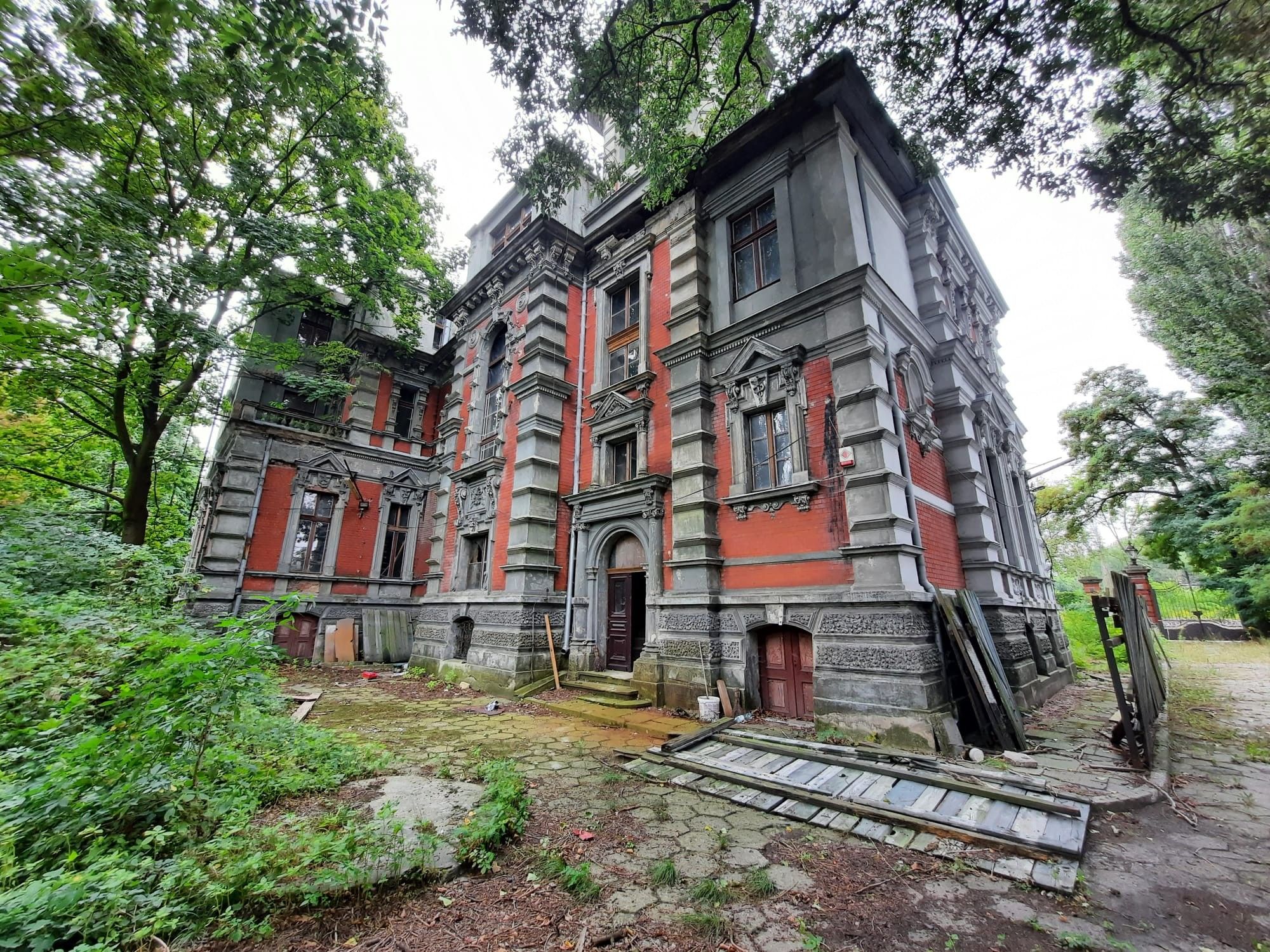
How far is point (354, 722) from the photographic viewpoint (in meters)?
8.10

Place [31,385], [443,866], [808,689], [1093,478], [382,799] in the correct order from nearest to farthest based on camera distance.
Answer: [443,866], [382,799], [808,689], [31,385], [1093,478]

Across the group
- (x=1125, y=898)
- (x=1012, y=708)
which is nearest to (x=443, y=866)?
(x=1125, y=898)

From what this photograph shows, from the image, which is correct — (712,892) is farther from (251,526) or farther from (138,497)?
(251,526)

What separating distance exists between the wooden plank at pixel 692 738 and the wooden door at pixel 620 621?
3.80m

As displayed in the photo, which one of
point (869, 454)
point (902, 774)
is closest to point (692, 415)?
point (869, 454)

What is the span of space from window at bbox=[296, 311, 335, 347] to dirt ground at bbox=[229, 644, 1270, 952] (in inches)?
697

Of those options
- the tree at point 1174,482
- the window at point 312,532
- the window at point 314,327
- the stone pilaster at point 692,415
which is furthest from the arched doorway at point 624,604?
the tree at point 1174,482

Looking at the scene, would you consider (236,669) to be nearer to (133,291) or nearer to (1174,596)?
(133,291)

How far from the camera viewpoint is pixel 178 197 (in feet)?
40.8

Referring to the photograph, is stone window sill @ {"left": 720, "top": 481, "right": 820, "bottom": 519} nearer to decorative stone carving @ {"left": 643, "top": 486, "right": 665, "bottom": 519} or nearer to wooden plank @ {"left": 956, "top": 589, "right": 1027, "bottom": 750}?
decorative stone carving @ {"left": 643, "top": 486, "right": 665, "bottom": 519}

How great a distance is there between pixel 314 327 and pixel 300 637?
11.2m

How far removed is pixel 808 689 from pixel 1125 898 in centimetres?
475

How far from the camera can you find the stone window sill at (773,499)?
830cm

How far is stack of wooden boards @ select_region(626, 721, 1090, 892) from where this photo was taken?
12.9ft
